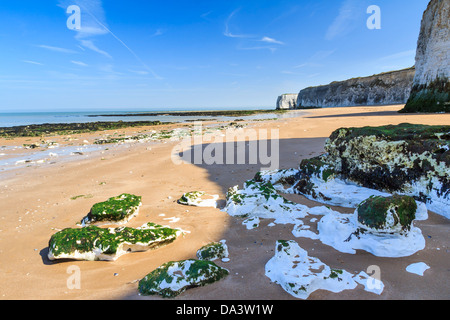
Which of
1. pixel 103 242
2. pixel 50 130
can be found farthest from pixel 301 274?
pixel 50 130

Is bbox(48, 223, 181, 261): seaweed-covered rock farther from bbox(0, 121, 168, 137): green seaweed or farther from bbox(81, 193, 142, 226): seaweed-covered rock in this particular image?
bbox(0, 121, 168, 137): green seaweed

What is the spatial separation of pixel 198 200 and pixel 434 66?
76.1 feet

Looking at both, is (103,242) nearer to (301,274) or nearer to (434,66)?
(301,274)

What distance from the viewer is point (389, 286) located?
2115 millimetres

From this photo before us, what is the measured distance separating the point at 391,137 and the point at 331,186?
1.41 metres

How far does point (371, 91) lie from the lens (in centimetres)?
5197

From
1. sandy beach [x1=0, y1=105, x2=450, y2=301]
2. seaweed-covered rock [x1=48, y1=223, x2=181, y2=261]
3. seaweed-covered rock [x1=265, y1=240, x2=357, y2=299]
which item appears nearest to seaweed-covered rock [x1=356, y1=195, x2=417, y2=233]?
sandy beach [x1=0, y1=105, x2=450, y2=301]

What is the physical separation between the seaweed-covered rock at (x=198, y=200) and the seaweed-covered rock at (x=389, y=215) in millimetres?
2692

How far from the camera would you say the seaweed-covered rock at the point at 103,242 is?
295 cm

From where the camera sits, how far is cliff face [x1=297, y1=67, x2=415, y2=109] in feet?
150

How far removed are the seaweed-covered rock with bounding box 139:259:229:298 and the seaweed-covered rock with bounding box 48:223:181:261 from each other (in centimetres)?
81

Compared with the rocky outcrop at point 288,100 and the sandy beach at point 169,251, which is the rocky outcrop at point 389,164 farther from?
the rocky outcrop at point 288,100
